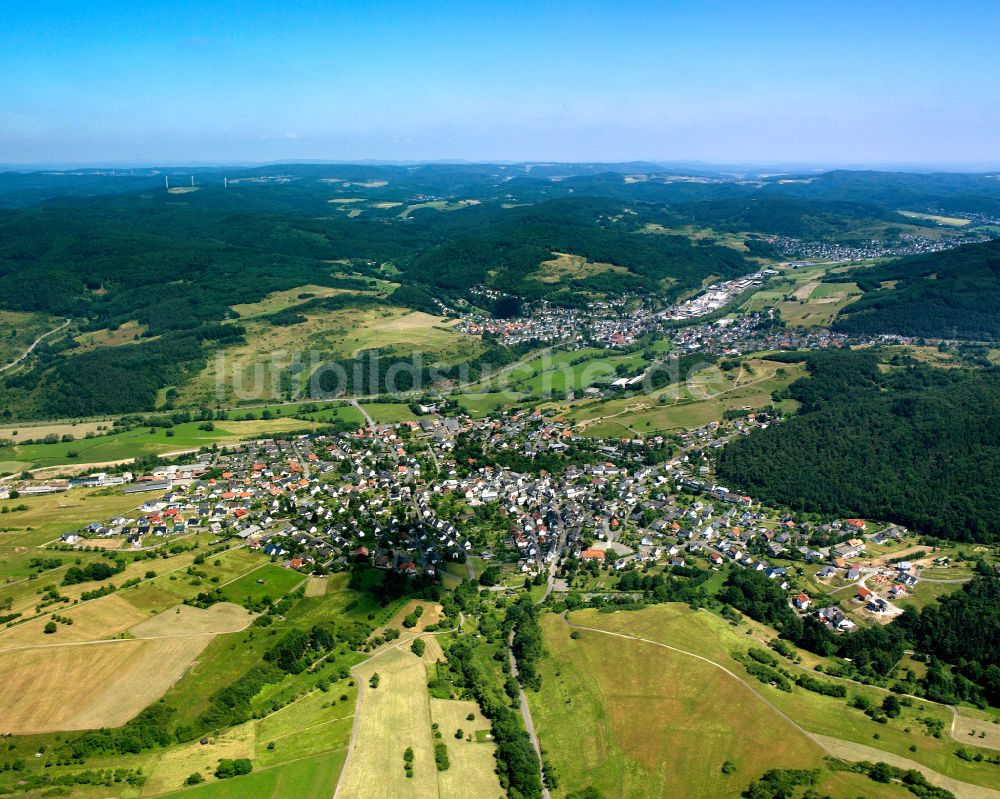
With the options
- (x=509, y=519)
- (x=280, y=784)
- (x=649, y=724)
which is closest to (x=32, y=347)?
(x=509, y=519)

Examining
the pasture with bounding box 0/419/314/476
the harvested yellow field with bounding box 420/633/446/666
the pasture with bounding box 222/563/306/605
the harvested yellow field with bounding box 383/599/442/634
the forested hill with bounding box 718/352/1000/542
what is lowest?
the harvested yellow field with bounding box 420/633/446/666

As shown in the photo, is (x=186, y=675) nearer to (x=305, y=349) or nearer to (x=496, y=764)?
(x=496, y=764)

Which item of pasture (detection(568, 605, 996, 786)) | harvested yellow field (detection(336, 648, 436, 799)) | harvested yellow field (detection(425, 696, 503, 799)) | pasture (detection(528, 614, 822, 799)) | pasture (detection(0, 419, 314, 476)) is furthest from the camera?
pasture (detection(0, 419, 314, 476))

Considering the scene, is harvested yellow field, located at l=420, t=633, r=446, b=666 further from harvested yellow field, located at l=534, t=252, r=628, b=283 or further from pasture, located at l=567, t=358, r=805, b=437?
harvested yellow field, located at l=534, t=252, r=628, b=283

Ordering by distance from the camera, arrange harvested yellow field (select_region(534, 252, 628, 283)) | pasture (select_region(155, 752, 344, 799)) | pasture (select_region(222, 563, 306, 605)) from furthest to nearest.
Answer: harvested yellow field (select_region(534, 252, 628, 283)), pasture (select_region(222, 563, 306, 605)), pasture (select_region(155, 752, 344, 799))

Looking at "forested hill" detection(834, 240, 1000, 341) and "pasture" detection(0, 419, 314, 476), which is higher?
"forested hill" detection(834, 240, 1000, 341)

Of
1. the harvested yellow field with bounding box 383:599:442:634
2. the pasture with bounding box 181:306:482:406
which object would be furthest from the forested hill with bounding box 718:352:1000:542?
the pasture with bounding box 181:306:482:406
